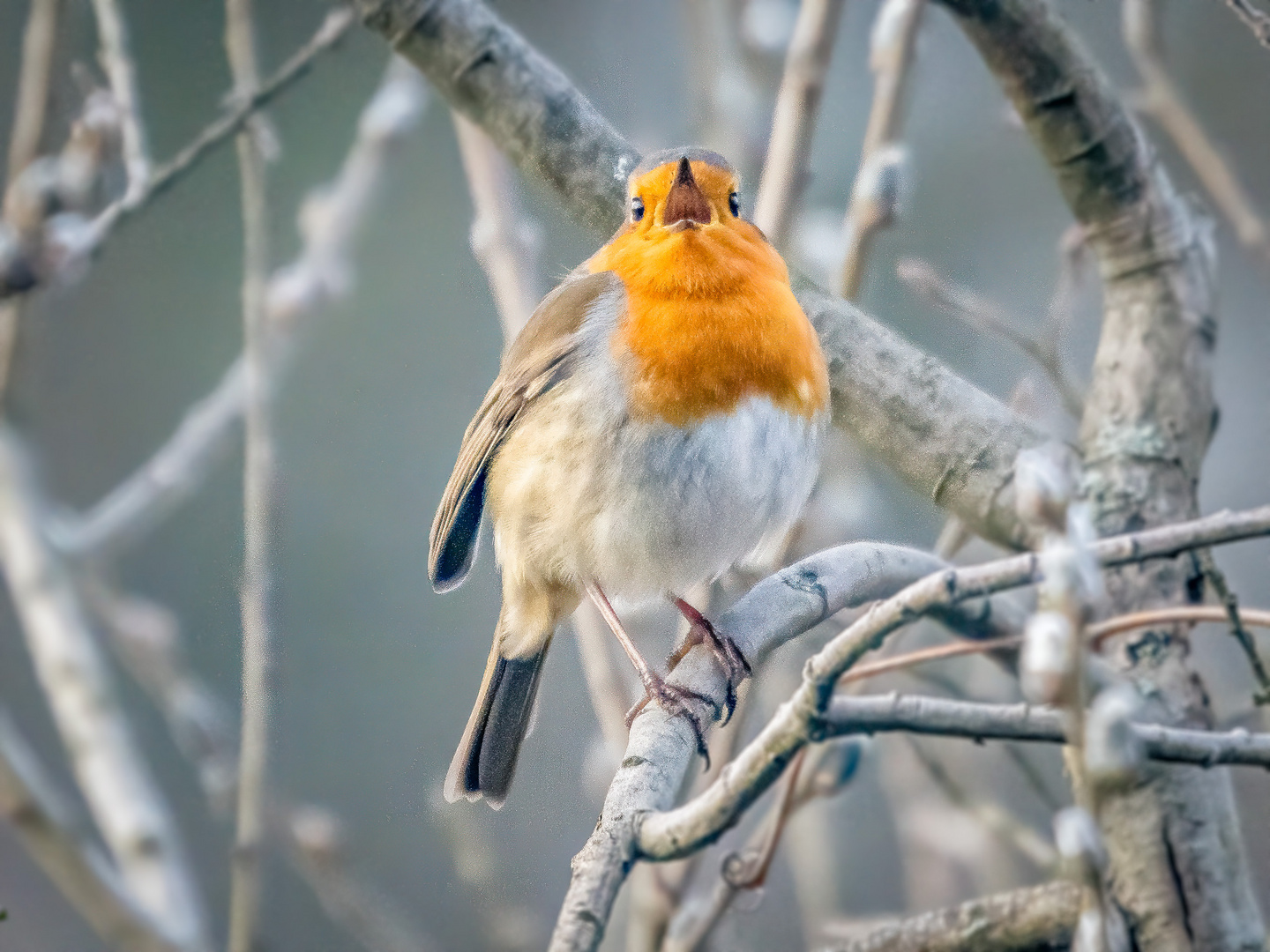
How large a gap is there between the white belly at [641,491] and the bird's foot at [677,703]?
0.14 metres

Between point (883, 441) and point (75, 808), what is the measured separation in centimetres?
142

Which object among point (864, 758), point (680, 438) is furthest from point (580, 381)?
point (864, 758)

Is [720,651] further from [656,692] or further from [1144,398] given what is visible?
[1144,398]

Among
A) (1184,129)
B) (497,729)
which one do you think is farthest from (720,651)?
(1184,129)

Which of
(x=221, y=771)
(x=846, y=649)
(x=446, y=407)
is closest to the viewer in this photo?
(x=846, y=649)

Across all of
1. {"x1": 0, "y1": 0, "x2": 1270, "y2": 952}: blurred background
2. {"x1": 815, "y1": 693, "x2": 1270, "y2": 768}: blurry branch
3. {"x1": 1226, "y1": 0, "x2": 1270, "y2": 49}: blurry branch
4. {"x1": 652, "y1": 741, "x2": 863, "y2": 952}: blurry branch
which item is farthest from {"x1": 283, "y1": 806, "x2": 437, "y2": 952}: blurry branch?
{"x1": 1226, "y1": 0, "x2": 1270, "y2": 49}: blurry branch

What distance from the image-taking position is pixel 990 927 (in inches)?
44.9

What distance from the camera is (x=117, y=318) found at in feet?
7.58

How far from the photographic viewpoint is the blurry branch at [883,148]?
1.22 m

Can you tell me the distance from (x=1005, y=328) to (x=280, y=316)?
2.96 feet

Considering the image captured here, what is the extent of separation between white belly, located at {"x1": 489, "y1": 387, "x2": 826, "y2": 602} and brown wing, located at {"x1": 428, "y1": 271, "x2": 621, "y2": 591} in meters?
0.02

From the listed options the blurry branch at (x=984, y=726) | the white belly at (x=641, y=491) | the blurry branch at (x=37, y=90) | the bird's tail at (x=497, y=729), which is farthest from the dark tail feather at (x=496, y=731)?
the blurry branch at (x=37, y=90)

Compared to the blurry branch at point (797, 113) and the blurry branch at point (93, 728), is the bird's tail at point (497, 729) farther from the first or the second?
the blurry branch at point (797, 113)

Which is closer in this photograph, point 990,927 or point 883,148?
point 990,927
